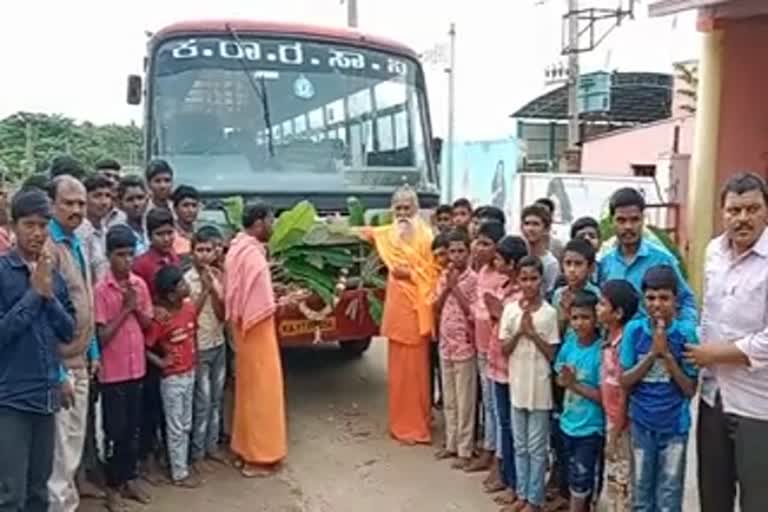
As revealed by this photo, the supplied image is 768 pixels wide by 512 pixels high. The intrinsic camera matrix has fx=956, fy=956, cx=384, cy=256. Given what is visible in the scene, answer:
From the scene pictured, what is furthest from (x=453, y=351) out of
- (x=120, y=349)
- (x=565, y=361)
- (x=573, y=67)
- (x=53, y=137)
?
(x=53, y=137)

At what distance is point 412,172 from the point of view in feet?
25.0

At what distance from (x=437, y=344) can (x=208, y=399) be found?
142 centimetres

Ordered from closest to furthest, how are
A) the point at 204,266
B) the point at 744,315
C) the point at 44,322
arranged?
1. the point at 744,315
2. the point at 44,322
3. the point at 204,266

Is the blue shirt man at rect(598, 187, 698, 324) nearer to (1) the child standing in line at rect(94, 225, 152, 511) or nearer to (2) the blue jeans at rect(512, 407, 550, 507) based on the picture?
(2) the blue jeans at rect(512, 407, 550, 507)

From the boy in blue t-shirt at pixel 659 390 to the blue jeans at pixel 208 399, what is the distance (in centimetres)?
235

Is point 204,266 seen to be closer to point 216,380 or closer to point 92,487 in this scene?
point 216,380

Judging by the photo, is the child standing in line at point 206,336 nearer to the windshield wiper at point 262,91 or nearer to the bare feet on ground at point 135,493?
the bare feet on ground at point 135,493

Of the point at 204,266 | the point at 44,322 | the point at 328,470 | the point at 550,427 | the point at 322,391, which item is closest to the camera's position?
the point at 44,322

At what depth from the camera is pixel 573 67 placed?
702 inches

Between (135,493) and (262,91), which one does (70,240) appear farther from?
(262,91)

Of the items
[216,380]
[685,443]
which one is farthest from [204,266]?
[685,443]

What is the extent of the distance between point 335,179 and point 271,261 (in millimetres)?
1587

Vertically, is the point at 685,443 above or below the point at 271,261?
below

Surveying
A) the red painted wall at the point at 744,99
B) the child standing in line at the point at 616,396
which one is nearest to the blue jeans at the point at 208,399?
the child standing in line at the point at 616,396
